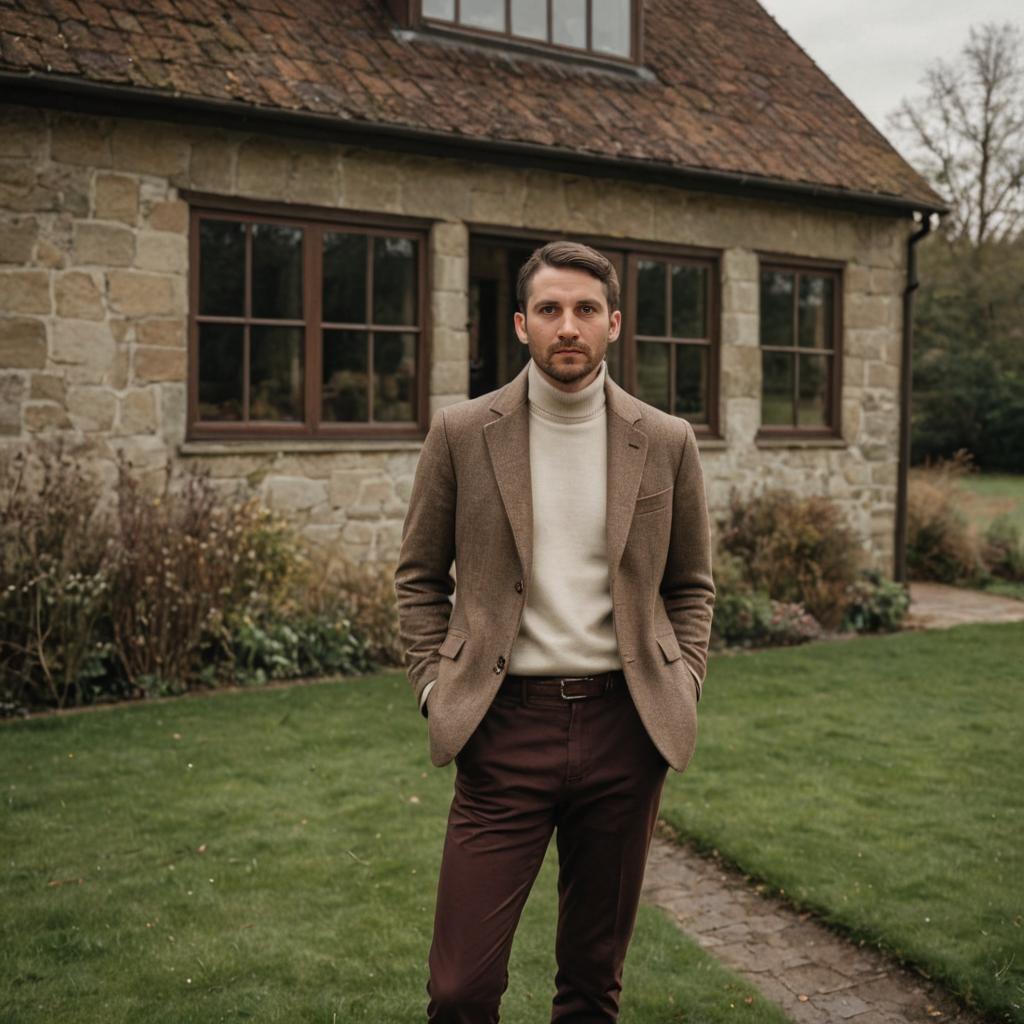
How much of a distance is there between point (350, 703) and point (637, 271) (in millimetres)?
4972

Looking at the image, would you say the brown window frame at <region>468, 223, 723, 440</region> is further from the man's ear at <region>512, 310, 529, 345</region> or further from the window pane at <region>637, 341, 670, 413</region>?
the man's ear at <region>512, 310, 529, 345</region>

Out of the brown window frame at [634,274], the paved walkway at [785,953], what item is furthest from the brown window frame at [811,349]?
the paved walkway at [785,953]

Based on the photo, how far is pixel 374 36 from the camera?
973cm

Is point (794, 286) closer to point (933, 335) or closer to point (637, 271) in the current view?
point (637, 271)

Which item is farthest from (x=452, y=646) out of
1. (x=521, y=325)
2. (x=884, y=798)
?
(x=884, y=798)

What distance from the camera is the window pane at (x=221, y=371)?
341 inches

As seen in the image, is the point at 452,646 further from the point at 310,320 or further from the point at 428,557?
the point at 310,320

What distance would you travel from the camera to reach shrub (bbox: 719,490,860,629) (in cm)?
1040

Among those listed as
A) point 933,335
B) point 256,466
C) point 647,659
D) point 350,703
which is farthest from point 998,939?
point 933,335

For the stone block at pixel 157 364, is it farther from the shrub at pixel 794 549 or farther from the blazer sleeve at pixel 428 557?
the blazer sleeve at pixel 428 557

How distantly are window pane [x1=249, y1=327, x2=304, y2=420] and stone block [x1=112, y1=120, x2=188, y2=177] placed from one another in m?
1.26

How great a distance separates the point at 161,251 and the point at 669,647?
648 cm

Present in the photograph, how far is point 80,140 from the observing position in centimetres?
795

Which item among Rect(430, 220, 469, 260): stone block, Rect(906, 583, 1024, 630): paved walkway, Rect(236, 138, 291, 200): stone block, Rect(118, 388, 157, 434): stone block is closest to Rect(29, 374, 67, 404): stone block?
Rect(118, 388, 157, 434): stone block
